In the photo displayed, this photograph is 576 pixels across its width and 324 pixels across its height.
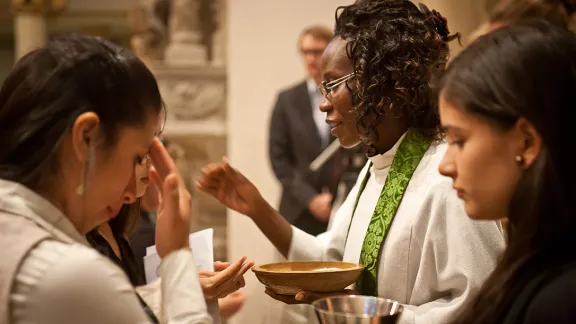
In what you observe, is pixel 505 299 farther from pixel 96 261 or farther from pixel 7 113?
pixel 7 113

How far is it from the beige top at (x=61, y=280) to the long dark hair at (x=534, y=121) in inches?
25.3

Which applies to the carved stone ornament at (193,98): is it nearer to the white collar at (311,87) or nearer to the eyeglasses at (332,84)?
the white collar at (311,87)

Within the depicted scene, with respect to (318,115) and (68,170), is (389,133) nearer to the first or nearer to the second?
(68,170)

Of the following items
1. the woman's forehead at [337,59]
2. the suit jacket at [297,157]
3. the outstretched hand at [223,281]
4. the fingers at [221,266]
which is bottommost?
the suit jacket at [297,157]

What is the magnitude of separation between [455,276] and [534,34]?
0.71 m

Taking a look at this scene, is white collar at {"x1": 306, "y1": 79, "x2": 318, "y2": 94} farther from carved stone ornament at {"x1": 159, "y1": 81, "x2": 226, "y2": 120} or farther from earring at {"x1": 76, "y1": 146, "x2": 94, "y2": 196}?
earring at {"x1": 76, "y1": 146, "x2": 94, "y2": 196}

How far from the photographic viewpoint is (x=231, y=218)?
5789mm

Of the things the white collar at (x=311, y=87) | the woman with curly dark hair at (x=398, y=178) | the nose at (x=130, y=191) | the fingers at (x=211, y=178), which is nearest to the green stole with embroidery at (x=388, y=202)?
the woman with curly dark hair at (x=398, y=178)

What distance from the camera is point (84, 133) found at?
1320 mm

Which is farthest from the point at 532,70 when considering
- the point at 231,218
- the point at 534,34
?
the point at 231,218

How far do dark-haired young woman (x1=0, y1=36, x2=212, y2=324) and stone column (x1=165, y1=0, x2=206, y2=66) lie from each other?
481cm

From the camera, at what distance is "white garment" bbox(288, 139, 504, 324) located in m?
1.86

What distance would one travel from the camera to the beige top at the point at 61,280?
4.01 ft

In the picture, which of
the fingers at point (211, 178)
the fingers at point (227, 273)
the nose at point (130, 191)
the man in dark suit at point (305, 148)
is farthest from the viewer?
the man in dark suit at point (305, 148)
